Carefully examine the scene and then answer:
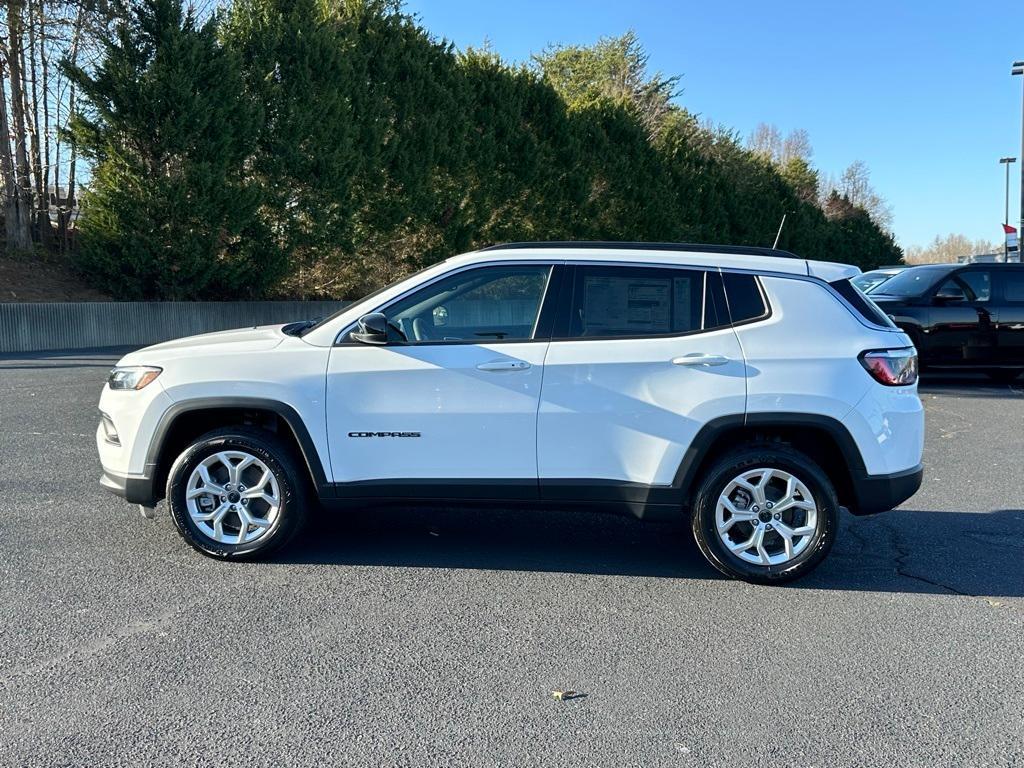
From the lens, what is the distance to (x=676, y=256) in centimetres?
484

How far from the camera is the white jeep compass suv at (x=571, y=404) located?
15.1 feet

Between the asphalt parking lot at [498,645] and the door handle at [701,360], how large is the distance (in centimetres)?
122

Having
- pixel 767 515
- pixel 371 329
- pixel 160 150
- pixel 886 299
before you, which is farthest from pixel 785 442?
pixel 160 150

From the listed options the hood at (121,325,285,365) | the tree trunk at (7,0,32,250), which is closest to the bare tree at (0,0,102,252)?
the tree trunk at (7,0,32,250)

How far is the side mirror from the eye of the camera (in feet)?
15.4

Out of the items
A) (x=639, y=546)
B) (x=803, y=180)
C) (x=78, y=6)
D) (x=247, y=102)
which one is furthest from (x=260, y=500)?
(x=803, y=180)

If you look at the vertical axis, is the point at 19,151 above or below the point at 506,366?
above

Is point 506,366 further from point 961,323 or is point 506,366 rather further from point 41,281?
point 41,281

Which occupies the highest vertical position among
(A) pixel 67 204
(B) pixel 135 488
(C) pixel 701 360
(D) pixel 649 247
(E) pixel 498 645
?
(A) pixel 67 204

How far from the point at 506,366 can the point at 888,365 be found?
205 centimetres

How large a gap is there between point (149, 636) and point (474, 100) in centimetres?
2508

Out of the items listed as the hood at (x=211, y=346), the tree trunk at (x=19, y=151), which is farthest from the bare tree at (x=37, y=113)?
the hood at (x=211, y=346)

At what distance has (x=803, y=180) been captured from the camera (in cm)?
6669

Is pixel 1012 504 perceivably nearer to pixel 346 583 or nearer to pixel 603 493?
pixel 603 493
